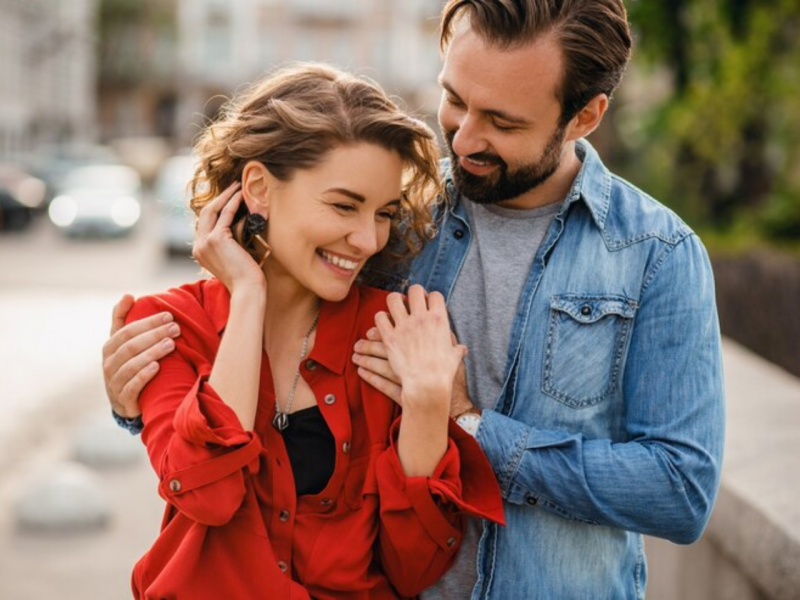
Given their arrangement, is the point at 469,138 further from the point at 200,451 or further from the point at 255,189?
the point at 200,451

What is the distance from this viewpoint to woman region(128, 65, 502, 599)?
7.00ft

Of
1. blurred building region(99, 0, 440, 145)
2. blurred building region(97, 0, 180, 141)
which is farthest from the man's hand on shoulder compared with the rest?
blurred building region(97, 0, 180, 141)

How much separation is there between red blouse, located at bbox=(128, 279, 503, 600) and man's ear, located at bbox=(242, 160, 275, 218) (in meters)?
0.26

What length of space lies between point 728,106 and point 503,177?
36.2ft

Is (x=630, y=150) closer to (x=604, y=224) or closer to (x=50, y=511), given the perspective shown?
(x=50, y=511)

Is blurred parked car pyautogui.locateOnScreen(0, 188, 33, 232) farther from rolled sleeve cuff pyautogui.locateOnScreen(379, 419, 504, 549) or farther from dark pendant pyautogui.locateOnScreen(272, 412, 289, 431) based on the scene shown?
rolled sleeve cuff pyautogui.locateOnScreen(379, 419, 504, 549)

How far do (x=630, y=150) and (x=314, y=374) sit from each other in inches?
770

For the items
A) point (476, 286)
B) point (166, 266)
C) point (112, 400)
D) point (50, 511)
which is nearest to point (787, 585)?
point (476, 286)

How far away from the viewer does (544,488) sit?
2256mm

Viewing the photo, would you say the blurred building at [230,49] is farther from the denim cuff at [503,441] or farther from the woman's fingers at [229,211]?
the denim cuff at [503,441]

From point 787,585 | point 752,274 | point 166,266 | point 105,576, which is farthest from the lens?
point 166,266

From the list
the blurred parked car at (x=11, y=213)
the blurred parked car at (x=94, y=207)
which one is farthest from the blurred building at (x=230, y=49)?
the blurred parked car at (x=11, y=213)

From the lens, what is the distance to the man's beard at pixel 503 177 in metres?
2.40

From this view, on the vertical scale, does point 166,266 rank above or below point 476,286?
below
